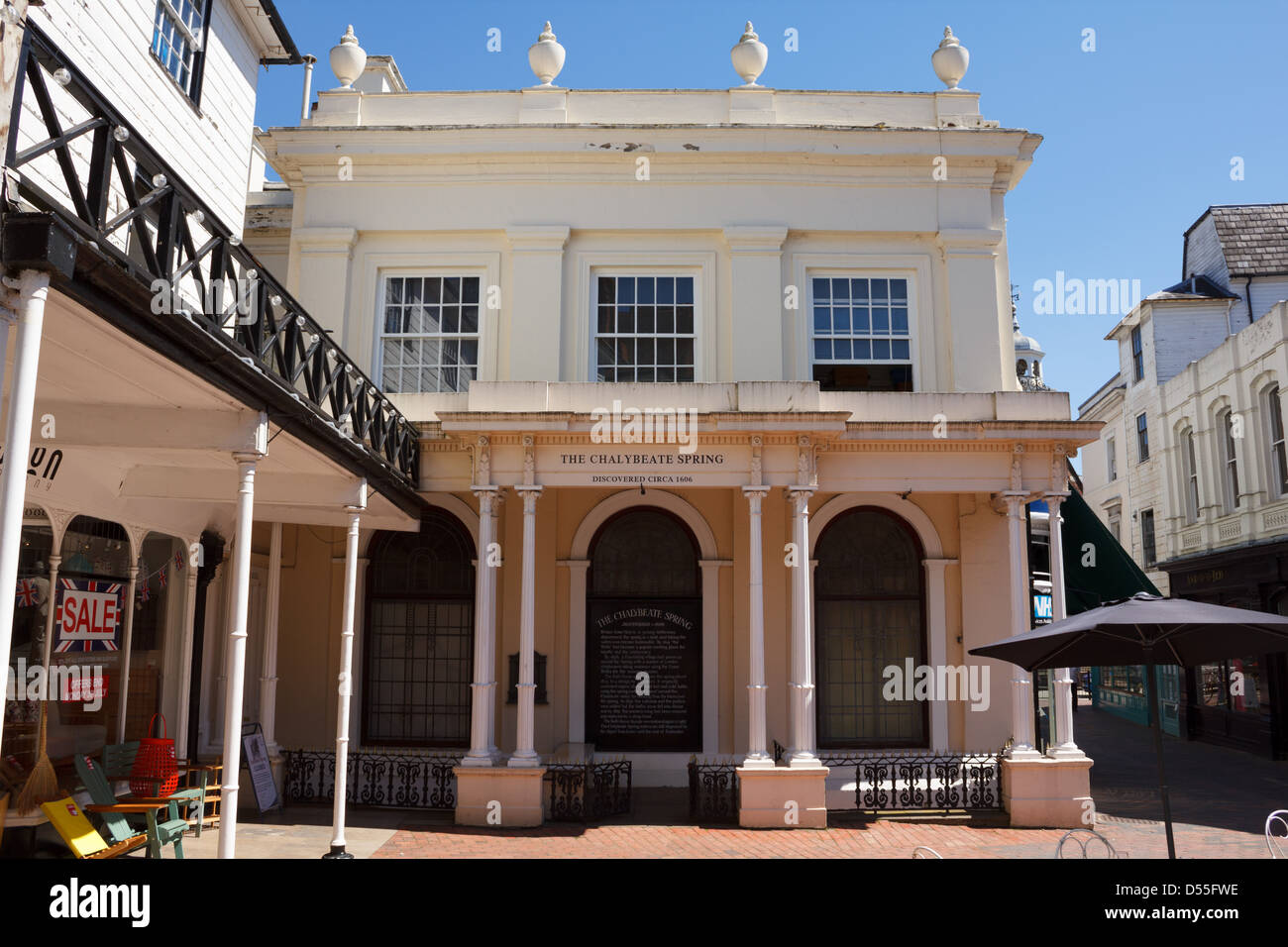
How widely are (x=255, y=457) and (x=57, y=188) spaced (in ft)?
12.1

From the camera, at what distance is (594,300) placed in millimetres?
16234

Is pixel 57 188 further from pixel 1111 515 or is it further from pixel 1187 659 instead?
pixel 1111 515

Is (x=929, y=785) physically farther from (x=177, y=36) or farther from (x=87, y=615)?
(x=177, y=36)

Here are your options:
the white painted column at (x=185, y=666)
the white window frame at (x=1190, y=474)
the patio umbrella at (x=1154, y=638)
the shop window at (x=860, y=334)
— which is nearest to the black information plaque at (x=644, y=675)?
the shop window at (x=860, y=334)

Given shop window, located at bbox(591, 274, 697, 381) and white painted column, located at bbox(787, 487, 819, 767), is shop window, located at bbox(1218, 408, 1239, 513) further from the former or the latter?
white painted column, located at bbox(787, 487, 819, 767)

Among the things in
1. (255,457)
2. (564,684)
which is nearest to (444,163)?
(564,684)

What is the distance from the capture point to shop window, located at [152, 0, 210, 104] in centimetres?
1079

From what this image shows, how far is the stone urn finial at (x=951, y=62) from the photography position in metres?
17.1

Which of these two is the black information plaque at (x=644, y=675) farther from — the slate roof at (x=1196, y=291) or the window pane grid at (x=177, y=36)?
the slate roof at (x=1196, y=291)

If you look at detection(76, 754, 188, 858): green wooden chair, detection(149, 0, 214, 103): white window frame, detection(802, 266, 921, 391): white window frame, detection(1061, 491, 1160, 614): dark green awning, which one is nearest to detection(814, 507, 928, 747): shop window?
detection(802, 266, 921, 391): white window frame

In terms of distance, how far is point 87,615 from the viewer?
10.9m

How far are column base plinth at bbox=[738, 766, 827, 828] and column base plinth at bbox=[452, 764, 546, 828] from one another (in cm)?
273
